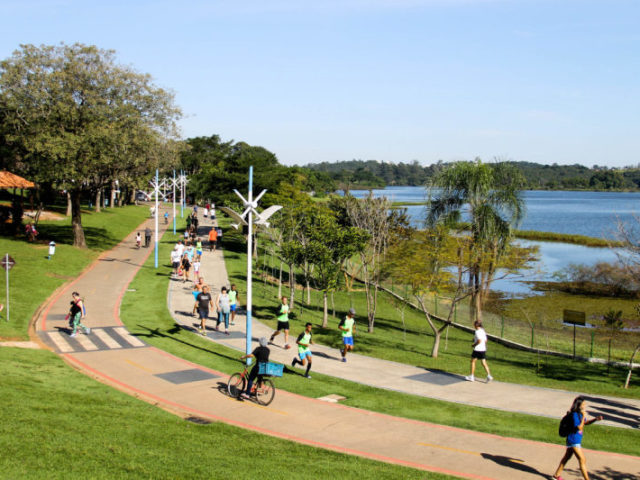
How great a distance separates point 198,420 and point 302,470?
13.4 feet

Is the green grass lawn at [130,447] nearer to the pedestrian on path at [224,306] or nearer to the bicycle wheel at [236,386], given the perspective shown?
the bicycle wheel at [236,386]

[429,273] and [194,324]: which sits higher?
[429,273]

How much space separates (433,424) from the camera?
14.2m

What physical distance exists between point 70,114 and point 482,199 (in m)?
27.9

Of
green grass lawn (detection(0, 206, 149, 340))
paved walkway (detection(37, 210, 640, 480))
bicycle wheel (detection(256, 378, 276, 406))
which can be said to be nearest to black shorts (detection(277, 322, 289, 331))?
paved walkway (detection(37, 210, 640, 480))

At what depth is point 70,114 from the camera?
130ft

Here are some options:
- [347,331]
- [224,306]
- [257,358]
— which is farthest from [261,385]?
[224,306]

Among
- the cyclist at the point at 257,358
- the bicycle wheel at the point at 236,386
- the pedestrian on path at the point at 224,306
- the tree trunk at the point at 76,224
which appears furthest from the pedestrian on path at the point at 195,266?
the cyclist at the point at 257,358

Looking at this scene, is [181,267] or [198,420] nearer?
[198,420]

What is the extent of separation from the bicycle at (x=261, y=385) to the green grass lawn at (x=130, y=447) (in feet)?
7.03

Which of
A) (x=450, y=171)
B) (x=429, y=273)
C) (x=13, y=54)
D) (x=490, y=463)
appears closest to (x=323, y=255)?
(x=429, y=273)

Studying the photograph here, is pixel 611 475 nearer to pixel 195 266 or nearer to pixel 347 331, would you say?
pixel 347 331

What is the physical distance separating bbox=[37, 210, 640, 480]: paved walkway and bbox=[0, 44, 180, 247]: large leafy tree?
18.0m

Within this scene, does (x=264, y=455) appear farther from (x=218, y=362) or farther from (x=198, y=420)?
(x=218, y=362)
